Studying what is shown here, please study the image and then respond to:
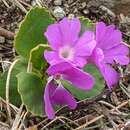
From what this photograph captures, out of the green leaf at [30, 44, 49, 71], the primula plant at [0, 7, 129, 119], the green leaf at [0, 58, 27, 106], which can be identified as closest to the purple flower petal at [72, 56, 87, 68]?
the primula plant at [0, 7, 129, 119]

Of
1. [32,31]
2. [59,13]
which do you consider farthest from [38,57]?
[59,13]

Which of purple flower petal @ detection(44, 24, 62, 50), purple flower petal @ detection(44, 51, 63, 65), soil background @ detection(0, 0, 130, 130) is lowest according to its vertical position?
soil background @ detection(0, 0, 130, 130)

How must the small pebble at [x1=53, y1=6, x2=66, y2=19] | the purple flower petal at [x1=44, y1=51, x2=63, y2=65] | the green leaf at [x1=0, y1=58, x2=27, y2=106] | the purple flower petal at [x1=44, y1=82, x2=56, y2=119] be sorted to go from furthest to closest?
1. the small pebble at [x1=53, y1=6, x2=66, y2=19]
2. the green leaf at [x1=0, y1=58, x2=27, y2=106]
3. the purple flower petal at [x1=44, y1=82, x2=56, y2=119]
4. the purple flower petal at [x1=44, y1=51, x2=63, y2=65]

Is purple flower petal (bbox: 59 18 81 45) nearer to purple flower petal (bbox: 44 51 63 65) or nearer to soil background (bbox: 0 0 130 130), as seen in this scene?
purple flower petal (bbox: 44 51 63 65)

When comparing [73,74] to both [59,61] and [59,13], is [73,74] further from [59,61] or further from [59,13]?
[59,13]

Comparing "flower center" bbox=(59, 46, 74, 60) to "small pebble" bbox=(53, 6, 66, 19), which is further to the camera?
"small pebble" bbox=(53, 6, 66, 19)

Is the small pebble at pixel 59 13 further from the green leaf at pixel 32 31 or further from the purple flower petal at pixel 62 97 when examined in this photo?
the purple flower petal at pixel 62 97

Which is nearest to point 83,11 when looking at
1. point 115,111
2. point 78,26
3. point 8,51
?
point 8,51
